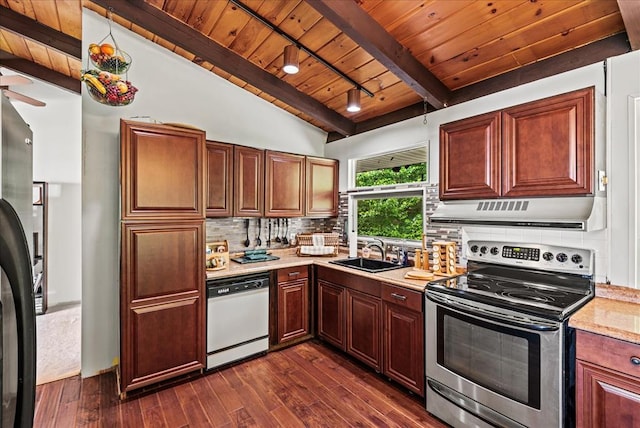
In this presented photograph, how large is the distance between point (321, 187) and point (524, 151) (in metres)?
2.33

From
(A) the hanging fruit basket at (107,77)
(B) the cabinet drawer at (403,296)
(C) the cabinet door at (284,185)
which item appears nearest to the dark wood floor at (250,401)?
(B) the cabinet drawer at (403,296)

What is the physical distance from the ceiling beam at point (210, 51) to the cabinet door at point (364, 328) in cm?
212

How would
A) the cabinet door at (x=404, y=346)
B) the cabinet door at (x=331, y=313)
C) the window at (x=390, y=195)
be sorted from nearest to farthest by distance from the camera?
the cabinet door at (x=404, y=346)
the cabinet door at (x=331, y=313)
the window at (x=390, y=195)

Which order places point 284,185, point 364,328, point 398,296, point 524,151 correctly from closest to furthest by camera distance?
point 524,151, point 398,296, point 364,328, point 284,185

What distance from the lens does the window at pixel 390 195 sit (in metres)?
3.26

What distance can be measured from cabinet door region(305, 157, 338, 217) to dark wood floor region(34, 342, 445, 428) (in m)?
1.81

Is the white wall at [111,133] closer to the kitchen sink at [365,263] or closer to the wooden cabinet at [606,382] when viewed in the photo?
the kitchen sink at [365,263]

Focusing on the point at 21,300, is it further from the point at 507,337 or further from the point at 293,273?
A: the point at 293,273

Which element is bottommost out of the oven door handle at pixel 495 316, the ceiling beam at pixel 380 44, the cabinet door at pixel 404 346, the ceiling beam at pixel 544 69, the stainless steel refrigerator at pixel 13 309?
the cabinet door at pixel 404 346

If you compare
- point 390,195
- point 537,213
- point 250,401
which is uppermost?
point 390,195

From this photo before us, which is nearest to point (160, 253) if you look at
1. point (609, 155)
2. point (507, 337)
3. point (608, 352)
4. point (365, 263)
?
Result: point (365, 263)

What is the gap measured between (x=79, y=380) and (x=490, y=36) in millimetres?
4262

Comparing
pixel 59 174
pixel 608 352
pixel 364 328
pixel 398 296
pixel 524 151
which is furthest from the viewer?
pixel 59 174

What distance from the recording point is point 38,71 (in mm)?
3883
